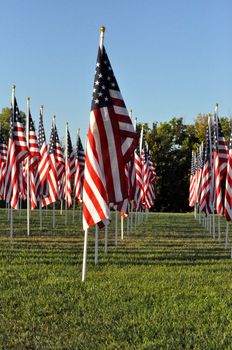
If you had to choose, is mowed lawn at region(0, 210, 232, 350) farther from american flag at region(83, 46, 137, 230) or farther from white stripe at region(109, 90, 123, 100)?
white stripe at region(109, 90, 123, 100)

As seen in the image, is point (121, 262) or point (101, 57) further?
point (121, 262)

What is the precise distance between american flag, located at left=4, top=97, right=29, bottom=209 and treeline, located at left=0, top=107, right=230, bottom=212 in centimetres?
5163

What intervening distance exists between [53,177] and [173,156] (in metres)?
50.0

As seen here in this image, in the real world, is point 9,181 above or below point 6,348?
above

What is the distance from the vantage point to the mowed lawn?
724cm

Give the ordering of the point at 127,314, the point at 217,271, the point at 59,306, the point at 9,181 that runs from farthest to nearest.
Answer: the point at 9,181 < the point at 217,271 < the point at 59,306 < the point at 127,314

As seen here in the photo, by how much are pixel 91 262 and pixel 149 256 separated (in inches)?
84.4

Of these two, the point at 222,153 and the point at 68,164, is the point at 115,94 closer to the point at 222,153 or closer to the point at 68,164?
the point at 222,153

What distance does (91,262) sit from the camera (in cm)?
1370

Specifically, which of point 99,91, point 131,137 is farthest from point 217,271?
point 99,91

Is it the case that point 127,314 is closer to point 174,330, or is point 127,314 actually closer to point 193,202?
point 174,330

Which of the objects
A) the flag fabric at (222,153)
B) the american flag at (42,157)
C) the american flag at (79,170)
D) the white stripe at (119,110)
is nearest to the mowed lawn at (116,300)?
the white stripe at (119,110)

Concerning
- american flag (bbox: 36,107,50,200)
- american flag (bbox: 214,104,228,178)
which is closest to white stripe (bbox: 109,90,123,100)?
american flag (bbox: 214,104,228,178)

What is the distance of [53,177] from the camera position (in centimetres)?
2512
